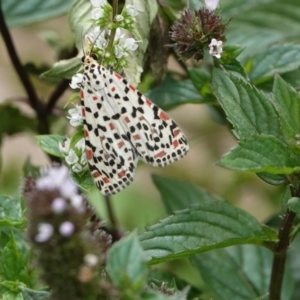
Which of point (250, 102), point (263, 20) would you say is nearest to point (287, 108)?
point (250, 102)

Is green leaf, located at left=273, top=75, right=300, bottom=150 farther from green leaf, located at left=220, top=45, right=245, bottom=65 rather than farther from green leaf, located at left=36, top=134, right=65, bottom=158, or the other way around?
green leaf, located at left=36, top=134, right=65, bottom=158

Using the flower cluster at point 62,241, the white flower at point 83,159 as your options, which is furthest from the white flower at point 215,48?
the flower cluster at point 62,241

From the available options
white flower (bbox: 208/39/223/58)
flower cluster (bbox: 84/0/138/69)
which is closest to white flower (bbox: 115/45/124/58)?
flower cluster (bbox: 84/0/138/69)

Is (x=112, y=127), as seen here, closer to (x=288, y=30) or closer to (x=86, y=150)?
(x=86, y=150)

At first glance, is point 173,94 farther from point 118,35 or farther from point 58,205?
point 58,205

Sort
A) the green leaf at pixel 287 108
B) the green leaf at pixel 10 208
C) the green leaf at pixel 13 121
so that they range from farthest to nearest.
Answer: the green leaf at pixel 13 121
the green leaf at pixel 10 208
the green leaf at pixel 287 108

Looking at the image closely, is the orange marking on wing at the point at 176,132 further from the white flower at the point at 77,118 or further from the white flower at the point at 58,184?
the white flower at the point at 58,184

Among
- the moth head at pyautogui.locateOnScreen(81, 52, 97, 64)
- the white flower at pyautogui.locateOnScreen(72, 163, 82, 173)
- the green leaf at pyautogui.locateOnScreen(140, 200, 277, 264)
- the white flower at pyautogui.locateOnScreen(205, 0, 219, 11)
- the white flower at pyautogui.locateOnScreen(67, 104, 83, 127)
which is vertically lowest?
the green leaf at pyautogui.locateOnScreen(140, 200, 277, 264)
